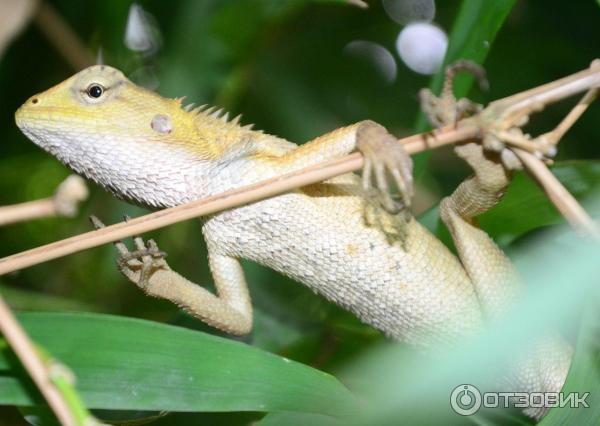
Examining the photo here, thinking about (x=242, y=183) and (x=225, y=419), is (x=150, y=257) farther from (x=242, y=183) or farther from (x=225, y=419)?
(x=225, y=419)

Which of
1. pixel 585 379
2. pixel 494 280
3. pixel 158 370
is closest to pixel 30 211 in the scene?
pixel 158 370

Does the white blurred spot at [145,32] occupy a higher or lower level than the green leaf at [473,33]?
higher

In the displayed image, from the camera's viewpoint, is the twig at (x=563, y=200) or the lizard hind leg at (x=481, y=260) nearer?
the twig at (x=563, y=200)

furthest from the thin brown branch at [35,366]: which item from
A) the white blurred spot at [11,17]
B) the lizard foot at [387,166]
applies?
the white blurred spot at [11,17]

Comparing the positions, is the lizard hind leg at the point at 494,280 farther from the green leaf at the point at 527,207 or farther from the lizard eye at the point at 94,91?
the lizard eye at the point at 94,91

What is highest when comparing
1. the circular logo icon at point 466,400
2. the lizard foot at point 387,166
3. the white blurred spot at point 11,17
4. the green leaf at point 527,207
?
the white blurred spot at point 11,17

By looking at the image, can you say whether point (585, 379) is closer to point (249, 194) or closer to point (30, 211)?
point (249, 194)

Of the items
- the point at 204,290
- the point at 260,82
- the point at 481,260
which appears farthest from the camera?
the point at 260,82
